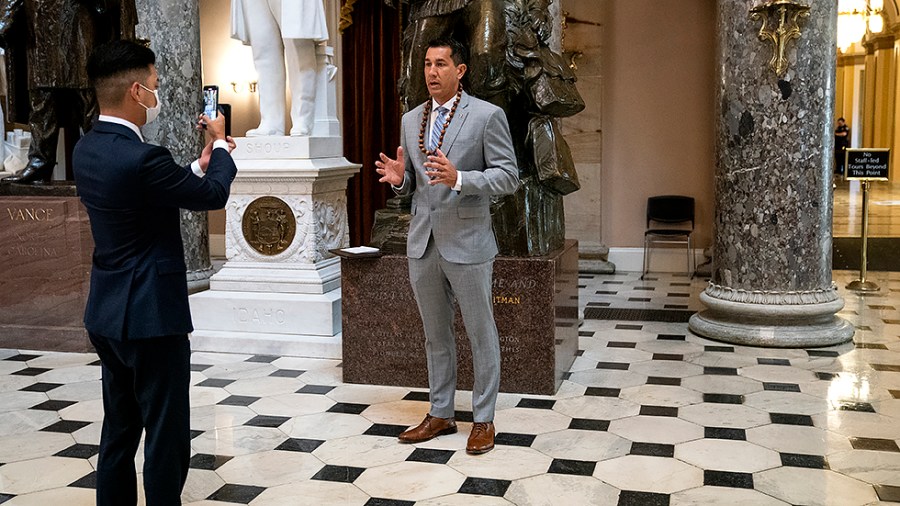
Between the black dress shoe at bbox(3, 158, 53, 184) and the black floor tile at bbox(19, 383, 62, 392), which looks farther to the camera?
the black dress shoe at bbox(3, 158, 53, 184)

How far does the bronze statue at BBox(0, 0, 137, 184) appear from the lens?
6965 millimetres

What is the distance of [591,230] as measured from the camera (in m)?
10.9

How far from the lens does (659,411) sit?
17.2 feet

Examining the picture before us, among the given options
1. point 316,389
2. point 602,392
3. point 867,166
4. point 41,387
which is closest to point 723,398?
point 602,392

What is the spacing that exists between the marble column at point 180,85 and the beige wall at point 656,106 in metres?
4.42

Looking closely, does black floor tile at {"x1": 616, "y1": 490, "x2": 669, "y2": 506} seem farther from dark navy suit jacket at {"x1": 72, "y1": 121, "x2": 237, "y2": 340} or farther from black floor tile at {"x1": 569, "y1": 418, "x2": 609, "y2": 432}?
dark navy suit jacket at {"x1": 72, "y1": 121, "x2": 237, "y2": 340}

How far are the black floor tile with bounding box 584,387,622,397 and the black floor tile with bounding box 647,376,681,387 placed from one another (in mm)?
299

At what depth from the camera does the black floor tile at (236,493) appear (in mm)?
4023

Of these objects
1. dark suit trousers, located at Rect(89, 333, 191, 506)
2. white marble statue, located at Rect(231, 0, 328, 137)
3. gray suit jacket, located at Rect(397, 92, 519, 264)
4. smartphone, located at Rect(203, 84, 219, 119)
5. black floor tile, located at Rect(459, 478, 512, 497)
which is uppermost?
white marble statue, located at Rect(231, 0, 328, 137)

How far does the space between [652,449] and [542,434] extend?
21.6 inches

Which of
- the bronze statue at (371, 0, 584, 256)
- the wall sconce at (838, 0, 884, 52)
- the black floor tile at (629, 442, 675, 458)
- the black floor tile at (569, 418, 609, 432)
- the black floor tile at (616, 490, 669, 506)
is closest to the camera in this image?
the black floor tile at (616, 490, 669, 506)

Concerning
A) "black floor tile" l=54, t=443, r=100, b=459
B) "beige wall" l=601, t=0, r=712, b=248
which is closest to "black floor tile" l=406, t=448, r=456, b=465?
"black floor tile" l=54, t=443, r=100, b=459

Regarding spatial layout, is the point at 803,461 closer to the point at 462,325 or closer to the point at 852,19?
the point at 462,325

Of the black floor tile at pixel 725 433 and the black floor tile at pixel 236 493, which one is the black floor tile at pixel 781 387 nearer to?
the black floor tile at pixel 725 433
